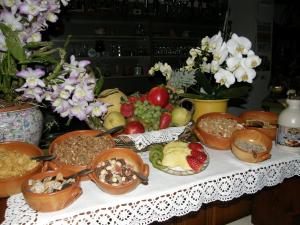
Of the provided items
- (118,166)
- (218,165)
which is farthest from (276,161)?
(118,166)

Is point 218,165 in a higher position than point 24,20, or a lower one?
lower

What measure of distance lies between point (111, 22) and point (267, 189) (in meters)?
3.31

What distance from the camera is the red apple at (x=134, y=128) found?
1274 mm

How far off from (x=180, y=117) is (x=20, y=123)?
0.70 m

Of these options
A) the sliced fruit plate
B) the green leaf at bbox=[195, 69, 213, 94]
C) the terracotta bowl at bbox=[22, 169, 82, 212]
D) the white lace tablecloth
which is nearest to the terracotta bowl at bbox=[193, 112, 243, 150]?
the white lace tablecloth

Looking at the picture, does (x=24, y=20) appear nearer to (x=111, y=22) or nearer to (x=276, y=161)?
(x=276, y=161)

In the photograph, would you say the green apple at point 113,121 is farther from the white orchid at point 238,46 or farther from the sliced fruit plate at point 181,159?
the white orchid at point 238,46

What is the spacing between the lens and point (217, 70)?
1370 millimetres

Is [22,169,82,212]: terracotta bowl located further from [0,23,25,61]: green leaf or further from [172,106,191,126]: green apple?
[172,106,191,126]: green apple

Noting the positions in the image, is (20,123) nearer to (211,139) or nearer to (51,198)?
(51,198)

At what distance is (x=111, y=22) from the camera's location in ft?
13.6

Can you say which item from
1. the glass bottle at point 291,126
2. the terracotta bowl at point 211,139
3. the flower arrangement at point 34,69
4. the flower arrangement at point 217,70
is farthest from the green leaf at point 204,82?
the flower arrangement at point 34,69

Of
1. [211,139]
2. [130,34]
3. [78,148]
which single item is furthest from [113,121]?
[130,34]

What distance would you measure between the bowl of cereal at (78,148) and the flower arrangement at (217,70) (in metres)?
0.56
